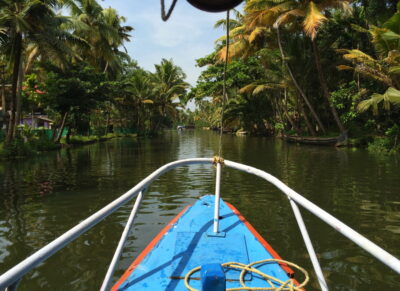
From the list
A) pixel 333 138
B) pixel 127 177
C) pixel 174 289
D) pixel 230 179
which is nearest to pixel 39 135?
pixel 127 177

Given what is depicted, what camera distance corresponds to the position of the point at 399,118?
17797 millimetres

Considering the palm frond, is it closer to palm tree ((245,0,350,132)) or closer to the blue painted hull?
palm tree ((245,0,350,132))

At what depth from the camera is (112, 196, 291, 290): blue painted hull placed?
2379mm

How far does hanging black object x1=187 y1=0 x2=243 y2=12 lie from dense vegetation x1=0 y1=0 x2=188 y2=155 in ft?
48.3

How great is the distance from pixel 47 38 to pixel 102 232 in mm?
14921

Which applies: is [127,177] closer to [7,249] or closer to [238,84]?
[7,249]

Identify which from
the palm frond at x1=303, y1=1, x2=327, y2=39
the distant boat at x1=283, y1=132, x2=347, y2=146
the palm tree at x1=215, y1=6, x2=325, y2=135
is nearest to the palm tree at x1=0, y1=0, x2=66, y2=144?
the palm tree at x1=215, y1=6, x2=325, y2=135

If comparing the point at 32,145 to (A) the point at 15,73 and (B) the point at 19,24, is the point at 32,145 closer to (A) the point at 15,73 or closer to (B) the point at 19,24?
(A) the point at 15,73

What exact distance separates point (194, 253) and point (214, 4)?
2251 millimetres

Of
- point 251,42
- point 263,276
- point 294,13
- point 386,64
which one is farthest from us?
point 251,42

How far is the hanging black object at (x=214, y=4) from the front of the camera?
8.26ft

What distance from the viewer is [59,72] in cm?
2270

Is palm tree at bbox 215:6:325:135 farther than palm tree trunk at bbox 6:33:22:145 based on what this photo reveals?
Result: Yes

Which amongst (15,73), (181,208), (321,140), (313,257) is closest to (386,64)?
(321,140)
